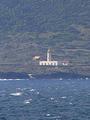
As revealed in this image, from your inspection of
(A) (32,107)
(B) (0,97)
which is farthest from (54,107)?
(B) (0,97)

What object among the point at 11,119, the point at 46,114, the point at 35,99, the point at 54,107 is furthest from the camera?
the point at 35,99

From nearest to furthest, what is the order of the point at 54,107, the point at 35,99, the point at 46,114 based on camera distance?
the point at 46,114
the point at 54,107
the point at 35,99

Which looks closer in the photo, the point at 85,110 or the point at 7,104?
the point at 85,110

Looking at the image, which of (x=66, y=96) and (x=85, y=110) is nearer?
(x=85, y=110)

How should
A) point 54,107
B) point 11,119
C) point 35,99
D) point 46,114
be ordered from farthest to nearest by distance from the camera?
point 35,99 < point 54,107 < point 46,114 < point 11,119

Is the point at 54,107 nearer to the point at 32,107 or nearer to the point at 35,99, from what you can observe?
the point at 32,107

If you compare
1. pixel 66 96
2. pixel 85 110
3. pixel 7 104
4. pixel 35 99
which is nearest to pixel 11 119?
pixel 85 110

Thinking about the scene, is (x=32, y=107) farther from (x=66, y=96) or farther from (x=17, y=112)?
(x=66, y=96)
